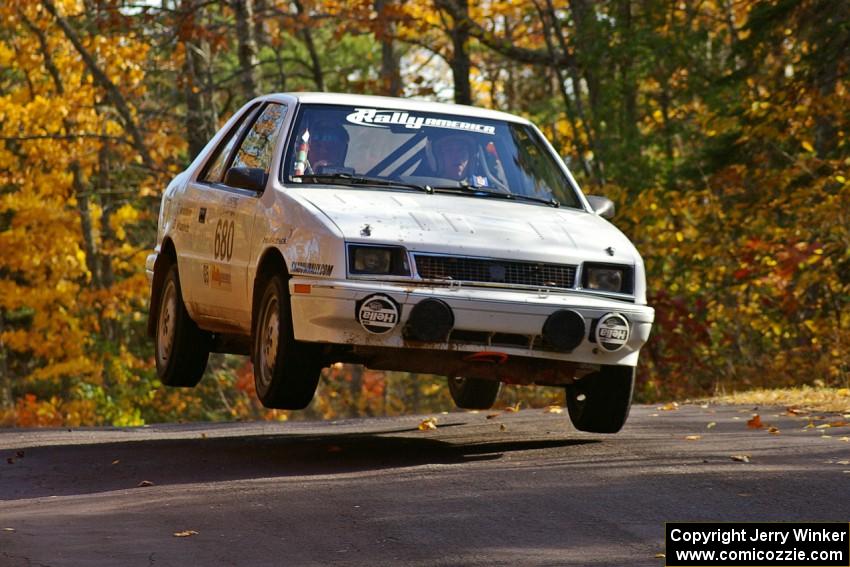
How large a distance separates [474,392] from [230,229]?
3.23m

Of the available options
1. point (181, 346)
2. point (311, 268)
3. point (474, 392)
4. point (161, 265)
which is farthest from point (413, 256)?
point (474, 392)

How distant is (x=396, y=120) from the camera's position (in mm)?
10086

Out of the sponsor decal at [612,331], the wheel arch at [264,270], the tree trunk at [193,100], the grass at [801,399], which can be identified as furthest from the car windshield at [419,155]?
the tree trunk at [193,100]

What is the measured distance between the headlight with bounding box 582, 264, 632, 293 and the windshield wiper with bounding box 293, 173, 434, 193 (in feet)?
3.62

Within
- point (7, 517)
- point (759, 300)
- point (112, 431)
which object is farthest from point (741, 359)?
point (7, 517)

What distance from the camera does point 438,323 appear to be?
852 cm

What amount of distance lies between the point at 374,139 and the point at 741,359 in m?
12.0

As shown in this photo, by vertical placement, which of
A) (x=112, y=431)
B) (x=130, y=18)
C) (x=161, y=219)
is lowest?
(x=112, y=431)

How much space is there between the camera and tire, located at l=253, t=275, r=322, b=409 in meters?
8.91

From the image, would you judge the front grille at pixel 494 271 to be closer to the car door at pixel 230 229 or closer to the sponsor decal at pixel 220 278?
the car door at pixel 230 229

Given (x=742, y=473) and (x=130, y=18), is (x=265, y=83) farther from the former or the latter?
(x=742, y=473)

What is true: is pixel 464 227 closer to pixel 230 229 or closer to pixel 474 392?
pixel 230 229

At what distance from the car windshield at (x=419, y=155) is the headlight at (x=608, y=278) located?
1.00 meters

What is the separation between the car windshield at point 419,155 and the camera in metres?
9.65
